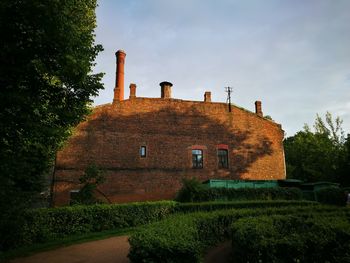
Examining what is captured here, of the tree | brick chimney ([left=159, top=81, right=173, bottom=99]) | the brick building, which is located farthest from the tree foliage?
the tree

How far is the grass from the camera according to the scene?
10906 mm

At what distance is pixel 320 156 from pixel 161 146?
22.3 metres

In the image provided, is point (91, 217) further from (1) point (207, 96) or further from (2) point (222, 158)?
(1) point (207, 96)

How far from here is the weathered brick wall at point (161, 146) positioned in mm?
25047

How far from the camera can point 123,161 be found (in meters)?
25.8

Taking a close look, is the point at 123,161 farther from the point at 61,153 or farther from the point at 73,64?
the point at 73,64

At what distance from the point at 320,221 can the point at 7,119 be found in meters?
9.36

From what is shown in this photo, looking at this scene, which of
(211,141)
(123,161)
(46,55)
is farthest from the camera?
(211,141)

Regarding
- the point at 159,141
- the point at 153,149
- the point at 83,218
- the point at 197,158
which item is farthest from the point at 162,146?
the point at 83,218

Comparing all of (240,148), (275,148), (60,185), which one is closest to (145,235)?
(60,185)

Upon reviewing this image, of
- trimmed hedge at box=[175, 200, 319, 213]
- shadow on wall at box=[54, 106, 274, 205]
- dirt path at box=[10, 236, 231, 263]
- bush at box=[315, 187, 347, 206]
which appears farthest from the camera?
shadow on wall at box=[54, 106, 274, 205]

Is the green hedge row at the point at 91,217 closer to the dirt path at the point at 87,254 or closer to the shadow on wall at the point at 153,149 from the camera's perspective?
the dirt path at the point at 87,254

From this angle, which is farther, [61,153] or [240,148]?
[240,148]

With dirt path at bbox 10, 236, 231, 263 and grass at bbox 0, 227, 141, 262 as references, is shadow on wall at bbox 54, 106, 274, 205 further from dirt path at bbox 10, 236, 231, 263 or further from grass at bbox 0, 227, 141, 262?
dirt path at bbox 10, 236, 231, 263
